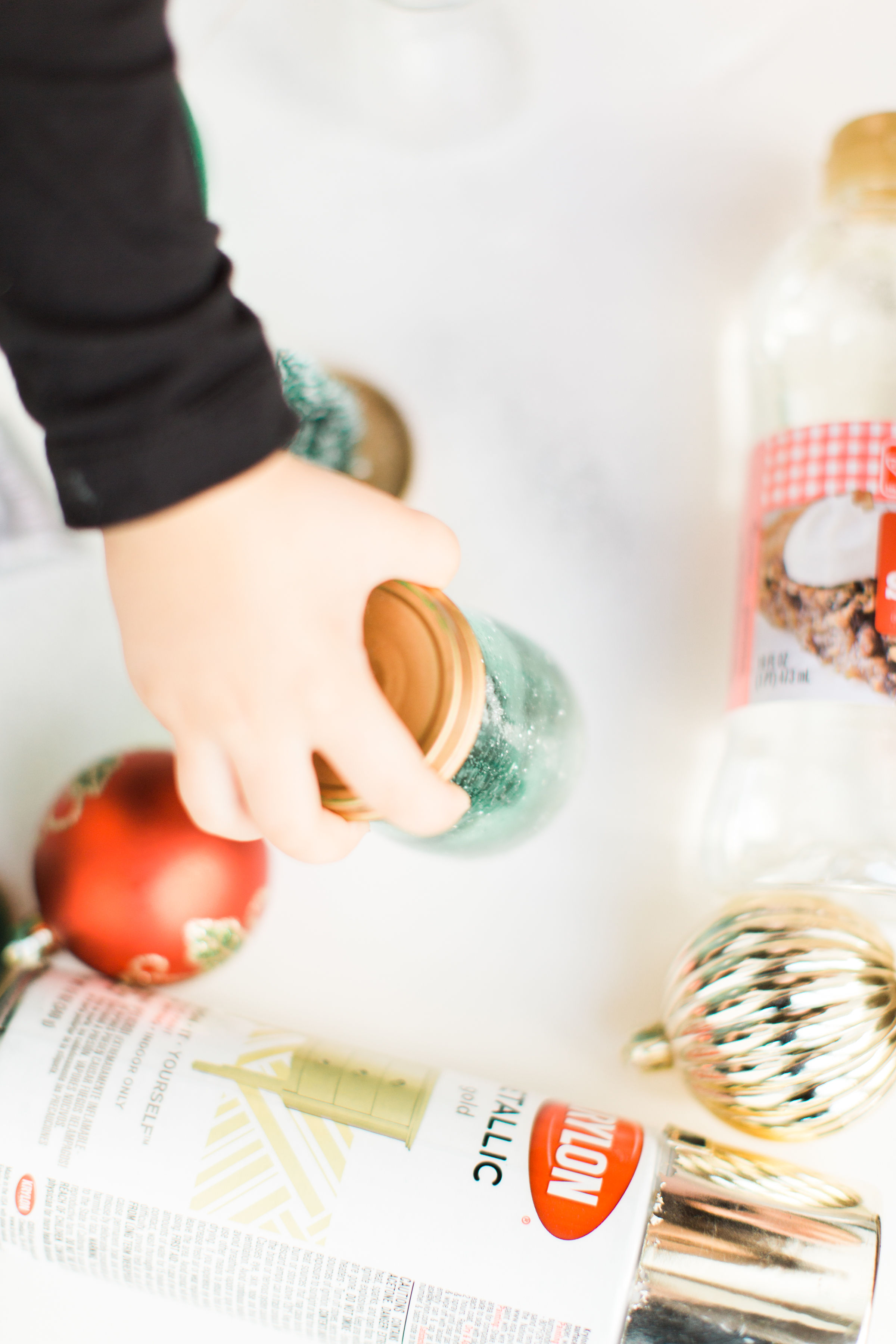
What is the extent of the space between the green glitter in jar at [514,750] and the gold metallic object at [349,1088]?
10 cm

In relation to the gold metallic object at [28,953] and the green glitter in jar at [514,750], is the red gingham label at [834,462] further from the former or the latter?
the gold metallic object at [28,953]

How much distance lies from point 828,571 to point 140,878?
343 mm

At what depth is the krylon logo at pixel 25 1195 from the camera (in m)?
0.38

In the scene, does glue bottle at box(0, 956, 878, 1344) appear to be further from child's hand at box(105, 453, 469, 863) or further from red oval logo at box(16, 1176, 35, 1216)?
child's hand at box(105, 453, 469, 863)

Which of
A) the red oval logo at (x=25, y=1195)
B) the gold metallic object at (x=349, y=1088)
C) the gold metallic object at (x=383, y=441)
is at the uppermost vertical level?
the gold metallic object at (x=383, y=441)

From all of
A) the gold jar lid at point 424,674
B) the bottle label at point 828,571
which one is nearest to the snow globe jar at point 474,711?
the gold jar lid at point 424,674

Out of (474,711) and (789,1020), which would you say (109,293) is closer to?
(474,711)

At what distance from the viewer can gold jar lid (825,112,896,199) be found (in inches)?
16.5

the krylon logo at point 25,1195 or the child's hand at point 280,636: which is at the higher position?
the child's hand at point 280,636

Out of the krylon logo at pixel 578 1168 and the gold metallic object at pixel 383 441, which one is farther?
the gold metallic object at pixel 383 441

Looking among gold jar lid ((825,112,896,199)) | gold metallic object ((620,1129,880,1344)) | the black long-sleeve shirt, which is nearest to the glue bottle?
gold metallic object ((620,1129,880,1344))

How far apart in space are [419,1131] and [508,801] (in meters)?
0.15

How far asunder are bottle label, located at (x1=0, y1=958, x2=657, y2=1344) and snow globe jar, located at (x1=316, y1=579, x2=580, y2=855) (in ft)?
0.41

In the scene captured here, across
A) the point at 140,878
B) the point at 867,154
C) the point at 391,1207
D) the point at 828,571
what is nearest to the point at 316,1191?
the point at 391,1207
